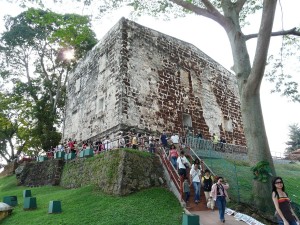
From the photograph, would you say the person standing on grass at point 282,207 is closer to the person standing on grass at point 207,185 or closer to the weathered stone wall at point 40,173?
the person standing on grass at point 207,185

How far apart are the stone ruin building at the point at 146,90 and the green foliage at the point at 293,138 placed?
1064 centimetres

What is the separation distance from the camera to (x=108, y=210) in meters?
6.96

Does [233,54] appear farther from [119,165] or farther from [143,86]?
[143,86]

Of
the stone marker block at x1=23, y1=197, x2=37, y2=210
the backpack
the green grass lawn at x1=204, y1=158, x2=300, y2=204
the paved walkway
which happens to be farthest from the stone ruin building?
the paved walkway

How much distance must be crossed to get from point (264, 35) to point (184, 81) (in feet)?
28.8

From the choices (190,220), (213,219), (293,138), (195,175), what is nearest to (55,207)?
(190,220)

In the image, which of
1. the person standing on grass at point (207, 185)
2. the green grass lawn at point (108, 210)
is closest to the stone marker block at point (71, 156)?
the green grass lawn at point (108, 210)

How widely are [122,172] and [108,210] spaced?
1.54m

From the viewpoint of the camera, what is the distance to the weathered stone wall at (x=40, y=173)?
40.3 feet

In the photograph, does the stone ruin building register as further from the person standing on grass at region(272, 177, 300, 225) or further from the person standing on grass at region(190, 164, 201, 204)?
the person standing on grass at region(272, 177, 300, 225)

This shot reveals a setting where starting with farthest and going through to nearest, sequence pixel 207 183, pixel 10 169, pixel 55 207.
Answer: pixel 10 169
pixel 207 183
pixel 55 207

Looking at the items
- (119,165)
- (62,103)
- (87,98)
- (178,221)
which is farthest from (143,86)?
(62,103)

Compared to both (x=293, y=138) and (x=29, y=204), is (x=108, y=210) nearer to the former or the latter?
(x=29, y=204)

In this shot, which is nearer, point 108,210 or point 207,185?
point 108,210
